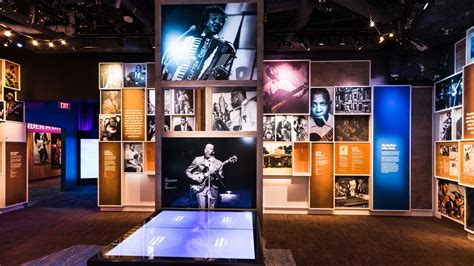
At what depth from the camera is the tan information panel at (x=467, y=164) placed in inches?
223

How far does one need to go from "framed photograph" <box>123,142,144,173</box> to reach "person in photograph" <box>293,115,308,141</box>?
358cm

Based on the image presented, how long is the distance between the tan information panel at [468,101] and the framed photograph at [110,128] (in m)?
6.97

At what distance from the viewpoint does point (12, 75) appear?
7.98 metres

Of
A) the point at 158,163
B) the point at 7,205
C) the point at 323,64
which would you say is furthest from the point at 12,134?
the point at 323,64

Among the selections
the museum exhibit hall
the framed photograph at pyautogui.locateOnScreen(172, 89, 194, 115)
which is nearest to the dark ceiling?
the museum exhibit hall

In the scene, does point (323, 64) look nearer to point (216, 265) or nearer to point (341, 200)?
point (341, 200)

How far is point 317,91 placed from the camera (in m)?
7.62

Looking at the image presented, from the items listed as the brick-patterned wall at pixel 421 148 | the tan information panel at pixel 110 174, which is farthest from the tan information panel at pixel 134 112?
the brick-patterned wall at pixel 421 148

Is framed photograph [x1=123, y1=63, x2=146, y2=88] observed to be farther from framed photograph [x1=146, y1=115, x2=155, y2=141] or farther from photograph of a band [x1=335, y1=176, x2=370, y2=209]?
photograph of a band [x1=335, y1=176, x2=370, y2=209]

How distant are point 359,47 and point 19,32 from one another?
693cm

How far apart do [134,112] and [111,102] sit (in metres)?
0.61

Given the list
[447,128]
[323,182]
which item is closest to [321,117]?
[323,182]

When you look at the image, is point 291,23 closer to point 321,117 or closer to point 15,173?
point 321,117

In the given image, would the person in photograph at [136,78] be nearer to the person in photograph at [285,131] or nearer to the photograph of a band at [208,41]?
the person in photograph at [285,131]
